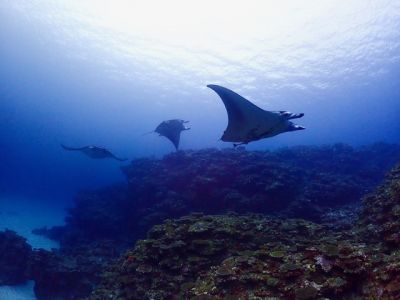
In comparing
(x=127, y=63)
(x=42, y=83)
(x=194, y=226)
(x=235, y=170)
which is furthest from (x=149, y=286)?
(x=42, y=83)

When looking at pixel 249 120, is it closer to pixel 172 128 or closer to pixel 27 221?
pixel 172 128

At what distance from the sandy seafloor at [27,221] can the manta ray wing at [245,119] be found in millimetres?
11013

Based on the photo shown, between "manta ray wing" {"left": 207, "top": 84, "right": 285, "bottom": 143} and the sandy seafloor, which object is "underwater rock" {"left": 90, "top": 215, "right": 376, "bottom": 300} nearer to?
"manta ray wing" {"left": 207, "top": 84, "right": 285, "bottom": 143}

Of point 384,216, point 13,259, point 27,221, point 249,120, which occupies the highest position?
point 249,120

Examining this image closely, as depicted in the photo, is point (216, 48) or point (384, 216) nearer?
point (384, 216)

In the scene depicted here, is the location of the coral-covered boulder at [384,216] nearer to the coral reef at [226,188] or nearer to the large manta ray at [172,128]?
the coral reef at [226,188]

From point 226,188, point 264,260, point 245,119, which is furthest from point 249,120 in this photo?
point 226,188

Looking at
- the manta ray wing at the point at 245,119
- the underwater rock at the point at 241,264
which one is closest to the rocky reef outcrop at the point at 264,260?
the underwater rock at the point at 241,264

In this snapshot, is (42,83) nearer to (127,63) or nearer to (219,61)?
(127,63)

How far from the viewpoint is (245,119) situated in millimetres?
6469

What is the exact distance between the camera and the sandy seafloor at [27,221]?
1278cm

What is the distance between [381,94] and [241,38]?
31.0 meters

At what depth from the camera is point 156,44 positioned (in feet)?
101

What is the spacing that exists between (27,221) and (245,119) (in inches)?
1189
